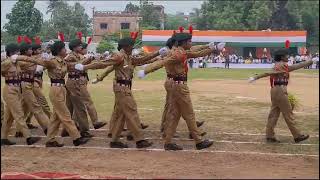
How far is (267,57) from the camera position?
4894 cm

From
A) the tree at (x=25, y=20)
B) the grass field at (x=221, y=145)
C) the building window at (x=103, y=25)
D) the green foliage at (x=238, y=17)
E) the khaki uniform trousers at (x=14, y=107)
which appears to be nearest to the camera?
the grass field at (x=221, y=145)

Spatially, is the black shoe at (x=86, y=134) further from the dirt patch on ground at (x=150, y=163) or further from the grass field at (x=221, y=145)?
the dirt patch on ground at (x=150, y=163)

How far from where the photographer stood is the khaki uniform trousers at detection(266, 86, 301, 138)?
1043 centimetres

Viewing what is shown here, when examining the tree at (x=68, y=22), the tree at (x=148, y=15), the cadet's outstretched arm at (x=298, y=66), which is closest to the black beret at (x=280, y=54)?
the cadet's outstretched arm at (x=298, y=66)

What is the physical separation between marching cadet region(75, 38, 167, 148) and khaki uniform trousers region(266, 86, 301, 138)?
232 centimetres

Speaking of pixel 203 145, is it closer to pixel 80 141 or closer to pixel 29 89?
pixel 80 141

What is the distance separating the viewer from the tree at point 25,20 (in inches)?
1230

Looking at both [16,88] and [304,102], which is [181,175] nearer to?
[16,88]

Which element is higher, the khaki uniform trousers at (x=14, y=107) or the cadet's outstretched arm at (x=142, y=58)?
the cadet's outstretched arm at (x=142, y=58)

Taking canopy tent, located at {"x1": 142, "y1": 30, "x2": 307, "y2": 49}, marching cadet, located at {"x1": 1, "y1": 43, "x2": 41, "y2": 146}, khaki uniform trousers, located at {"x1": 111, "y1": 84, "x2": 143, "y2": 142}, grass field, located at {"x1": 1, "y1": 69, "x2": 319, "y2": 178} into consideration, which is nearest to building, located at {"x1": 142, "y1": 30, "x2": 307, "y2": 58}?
canopy tent, located at {"x1": 142, "y1": 30, "x2": 307, "y2": 49}

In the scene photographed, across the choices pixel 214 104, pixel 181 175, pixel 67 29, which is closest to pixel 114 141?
pixel 181 175

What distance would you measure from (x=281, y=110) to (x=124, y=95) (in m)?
3.05

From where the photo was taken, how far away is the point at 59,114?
10125mm

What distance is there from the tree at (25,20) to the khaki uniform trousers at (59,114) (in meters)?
20.8
